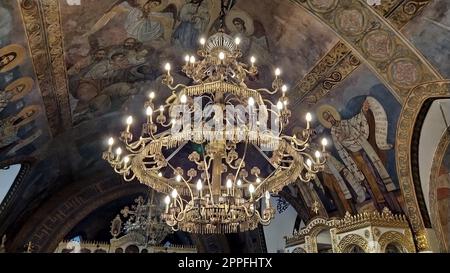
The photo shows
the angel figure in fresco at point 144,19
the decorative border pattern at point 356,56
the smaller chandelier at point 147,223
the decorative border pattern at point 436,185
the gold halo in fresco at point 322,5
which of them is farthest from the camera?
the smaller chandelier at point 147,223

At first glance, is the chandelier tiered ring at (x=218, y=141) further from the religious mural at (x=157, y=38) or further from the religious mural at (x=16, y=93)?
the religious mural at (x=16, y=93)

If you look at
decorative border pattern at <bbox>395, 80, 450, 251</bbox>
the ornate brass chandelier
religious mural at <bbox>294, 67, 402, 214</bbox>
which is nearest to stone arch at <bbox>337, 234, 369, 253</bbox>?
decorative border pattern at <bbox>395, 80, 450, 251</bbox>

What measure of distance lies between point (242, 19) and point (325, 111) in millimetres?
2691

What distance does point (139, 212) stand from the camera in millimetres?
12148

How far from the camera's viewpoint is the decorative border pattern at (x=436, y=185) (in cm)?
665

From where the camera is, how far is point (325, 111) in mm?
7609

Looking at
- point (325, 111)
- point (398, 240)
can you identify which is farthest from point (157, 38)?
point (398, 240)

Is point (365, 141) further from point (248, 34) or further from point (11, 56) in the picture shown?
point (11, 56)

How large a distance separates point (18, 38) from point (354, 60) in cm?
559

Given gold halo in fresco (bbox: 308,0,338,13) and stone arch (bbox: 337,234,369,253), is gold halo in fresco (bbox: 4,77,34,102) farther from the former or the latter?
stone arch (bbox: 337,234,369,253)

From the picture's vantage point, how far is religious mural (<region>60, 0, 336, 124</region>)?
5.96 metres

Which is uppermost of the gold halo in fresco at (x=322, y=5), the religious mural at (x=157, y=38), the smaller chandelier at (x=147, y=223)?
the religious mural at (x=157, y=38)

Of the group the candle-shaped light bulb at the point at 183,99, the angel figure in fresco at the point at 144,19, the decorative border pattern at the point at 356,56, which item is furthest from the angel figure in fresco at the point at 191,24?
the candle-shaped light bulb at the point at 183,99
